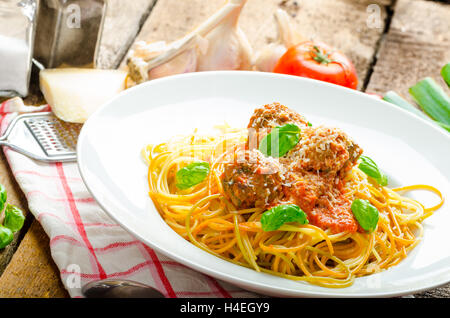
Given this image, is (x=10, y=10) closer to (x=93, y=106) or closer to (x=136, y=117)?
(x=93, y=106)

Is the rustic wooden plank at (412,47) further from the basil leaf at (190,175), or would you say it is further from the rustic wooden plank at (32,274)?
the rustic wooden plank at (32,274)

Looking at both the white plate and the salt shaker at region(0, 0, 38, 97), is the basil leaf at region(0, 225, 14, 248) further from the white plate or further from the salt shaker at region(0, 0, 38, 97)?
the salt shaker at region(0, 0, 38, 97)

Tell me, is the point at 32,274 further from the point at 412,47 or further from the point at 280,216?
the point at 412,47

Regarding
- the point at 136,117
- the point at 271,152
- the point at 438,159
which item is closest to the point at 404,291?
the point at 271,152

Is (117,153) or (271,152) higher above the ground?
(271,152)

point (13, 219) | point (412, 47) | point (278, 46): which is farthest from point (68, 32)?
point (412, 47)

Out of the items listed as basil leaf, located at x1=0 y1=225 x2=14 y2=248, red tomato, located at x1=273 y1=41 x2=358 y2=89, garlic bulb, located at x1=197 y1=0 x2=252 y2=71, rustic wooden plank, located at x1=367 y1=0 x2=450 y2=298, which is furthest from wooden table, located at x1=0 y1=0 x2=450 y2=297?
basil leaf, located at x1=0 y1=225 x2=14 y2=248
